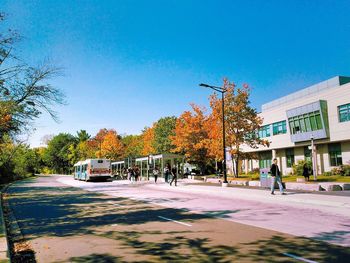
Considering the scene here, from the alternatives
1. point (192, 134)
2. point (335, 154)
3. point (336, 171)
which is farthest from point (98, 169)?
point (335, 154)

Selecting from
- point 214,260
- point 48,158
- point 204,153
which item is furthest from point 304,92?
point 48,158

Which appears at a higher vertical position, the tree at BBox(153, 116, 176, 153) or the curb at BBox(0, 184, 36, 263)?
the tree at BBox(153, 116, 176, 153)

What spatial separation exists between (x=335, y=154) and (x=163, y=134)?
33.7m

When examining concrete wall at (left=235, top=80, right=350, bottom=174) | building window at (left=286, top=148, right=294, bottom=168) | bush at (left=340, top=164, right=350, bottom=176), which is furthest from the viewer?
building window at (left=286, top=148, right=294, bottom=168)

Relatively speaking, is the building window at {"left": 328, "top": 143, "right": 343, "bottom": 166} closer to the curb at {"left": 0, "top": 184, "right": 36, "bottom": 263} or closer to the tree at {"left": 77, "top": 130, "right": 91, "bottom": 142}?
the curb at {"left": 0, "top": 184, "right": 36, "bottom": 263}

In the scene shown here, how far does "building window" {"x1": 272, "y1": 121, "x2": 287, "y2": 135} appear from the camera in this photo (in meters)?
46.0

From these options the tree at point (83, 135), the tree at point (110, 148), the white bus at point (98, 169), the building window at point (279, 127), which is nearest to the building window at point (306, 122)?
the building window at point (279, 127)

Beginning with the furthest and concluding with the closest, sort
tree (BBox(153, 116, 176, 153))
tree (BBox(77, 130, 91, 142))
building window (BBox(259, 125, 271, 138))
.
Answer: tree (BBox(77, 130, 91, 142)) < tree (BBox(153, 116, 176, 153)) < building window (BBox(259, 125, 271, 138))

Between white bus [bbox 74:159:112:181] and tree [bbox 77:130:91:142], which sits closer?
white bus [bbox 74:159:112:181]

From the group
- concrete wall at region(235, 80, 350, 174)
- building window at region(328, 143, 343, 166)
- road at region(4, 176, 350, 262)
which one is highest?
concrete wall at region(235, 80, 350, 174)

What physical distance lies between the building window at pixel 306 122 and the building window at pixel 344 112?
8.53 ft

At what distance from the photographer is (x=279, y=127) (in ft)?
155

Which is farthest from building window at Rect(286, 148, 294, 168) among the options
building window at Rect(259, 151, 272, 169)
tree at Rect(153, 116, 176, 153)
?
tree at Rect(153, 116, 176, 153)

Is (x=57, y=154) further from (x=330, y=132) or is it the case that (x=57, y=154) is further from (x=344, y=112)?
(x=344, y=112)
